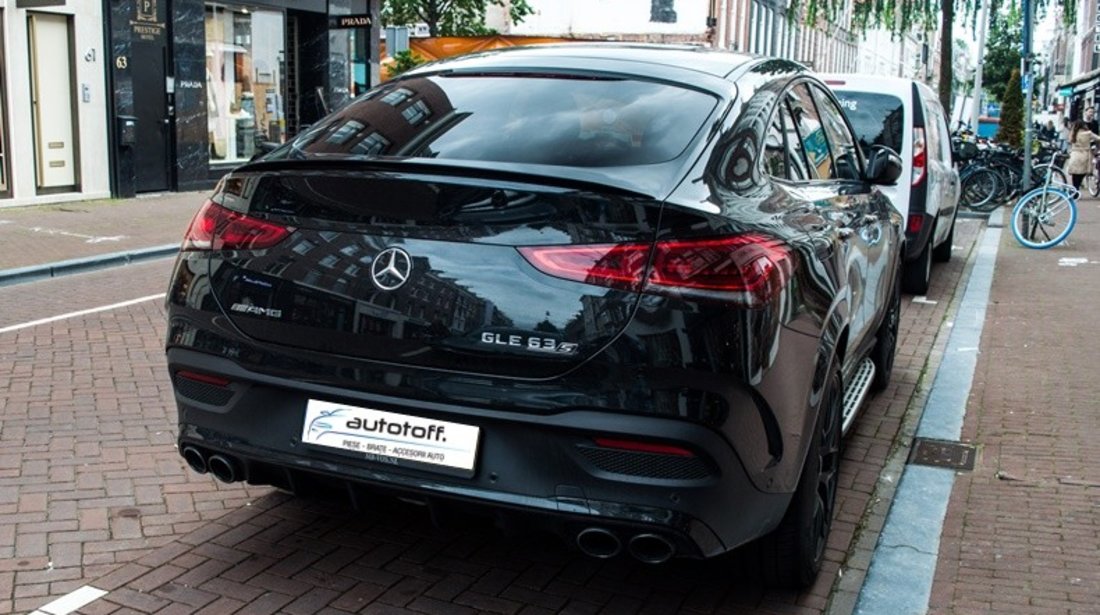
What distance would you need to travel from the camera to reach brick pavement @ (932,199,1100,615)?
3900mm

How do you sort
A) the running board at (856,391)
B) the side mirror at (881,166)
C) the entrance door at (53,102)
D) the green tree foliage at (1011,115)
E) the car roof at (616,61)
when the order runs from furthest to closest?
1. the green tree foliage at (1011,115)
2. the entrance door at (53,102)
3. the side mirror at (881,166)
4. the running board at (856,391)
5. the car roof at (616,61)

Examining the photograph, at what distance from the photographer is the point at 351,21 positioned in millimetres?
21594

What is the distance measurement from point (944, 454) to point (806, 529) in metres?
2.13

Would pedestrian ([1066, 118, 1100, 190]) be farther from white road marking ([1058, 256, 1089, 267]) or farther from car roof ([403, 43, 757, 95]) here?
car roof ([403, 43, 757, 95])

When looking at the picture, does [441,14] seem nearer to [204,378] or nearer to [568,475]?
[204,378]

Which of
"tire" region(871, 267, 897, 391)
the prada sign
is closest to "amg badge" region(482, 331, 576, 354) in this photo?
"tire" region(871, 267, 897, 391)

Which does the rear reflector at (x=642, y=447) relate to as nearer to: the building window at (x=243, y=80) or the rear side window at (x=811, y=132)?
the rear side window at (x=811, y=132)

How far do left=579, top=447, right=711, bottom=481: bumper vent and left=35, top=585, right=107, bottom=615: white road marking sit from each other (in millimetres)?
1640

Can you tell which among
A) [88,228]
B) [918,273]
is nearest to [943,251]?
[918,273]

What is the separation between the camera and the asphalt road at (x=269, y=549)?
361cm

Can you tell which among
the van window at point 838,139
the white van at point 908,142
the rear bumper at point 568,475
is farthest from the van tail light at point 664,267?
the white van at point 908,142

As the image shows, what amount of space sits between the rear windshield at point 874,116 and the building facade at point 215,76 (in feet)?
36.4

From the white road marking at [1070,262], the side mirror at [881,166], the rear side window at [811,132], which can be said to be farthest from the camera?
the white road marking at [1070,262]

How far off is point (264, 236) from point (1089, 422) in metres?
4.51
